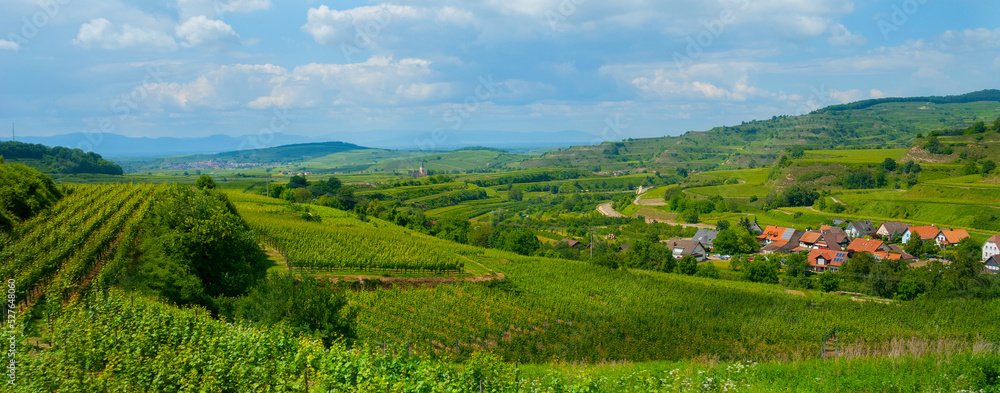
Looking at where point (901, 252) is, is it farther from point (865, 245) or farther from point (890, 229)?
point (890, 229)

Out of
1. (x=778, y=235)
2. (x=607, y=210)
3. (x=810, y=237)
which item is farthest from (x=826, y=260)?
(x=607, y=210)

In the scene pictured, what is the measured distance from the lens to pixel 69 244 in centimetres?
2147

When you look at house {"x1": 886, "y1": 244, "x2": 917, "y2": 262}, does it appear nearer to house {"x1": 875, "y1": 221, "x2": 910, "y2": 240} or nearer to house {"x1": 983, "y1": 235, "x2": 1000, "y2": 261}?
house {"x1": 983, "y1": 235, "x2": 1000, "y2": 261}

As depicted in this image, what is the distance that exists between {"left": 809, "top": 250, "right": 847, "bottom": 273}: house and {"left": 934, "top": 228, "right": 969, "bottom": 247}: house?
1358 centimetres

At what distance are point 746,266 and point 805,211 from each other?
1675 inches

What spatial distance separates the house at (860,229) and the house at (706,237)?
56.2ft

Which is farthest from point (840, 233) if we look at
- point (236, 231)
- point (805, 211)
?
point (236, 231)

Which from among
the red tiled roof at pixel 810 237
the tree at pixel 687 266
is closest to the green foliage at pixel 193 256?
the tree at pixel 687 266

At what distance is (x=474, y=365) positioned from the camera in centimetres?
1089

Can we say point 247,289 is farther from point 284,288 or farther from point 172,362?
point 172,362

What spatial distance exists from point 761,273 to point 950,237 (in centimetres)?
2843

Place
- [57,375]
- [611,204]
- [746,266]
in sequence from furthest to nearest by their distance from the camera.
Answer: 1. [611,204]
2. [746,266]
3. [57,375]

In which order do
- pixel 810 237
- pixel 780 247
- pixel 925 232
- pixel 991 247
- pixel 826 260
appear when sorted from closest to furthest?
1. pixel 991 247
2. pixel 826 260
3. pixel 925 232
4. pixel 780 247
5. pixel 810 237

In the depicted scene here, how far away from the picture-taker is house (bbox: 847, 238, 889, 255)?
5849cm
